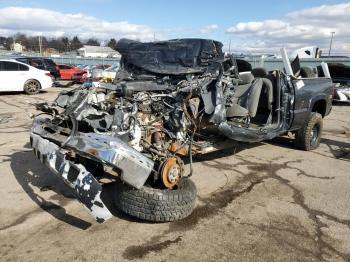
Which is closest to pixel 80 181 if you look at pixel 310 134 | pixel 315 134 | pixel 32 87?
pixel 310 134

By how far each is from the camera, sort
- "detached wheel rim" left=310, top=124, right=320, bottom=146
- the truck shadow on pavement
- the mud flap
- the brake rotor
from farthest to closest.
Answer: "detached wheel rim" left=310, top=124, right=320, bottom=146, the truck shadow on pavement, the brake rotor, the mud flap

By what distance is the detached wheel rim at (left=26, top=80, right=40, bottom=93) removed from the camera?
16812 mm

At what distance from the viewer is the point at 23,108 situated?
1241cm

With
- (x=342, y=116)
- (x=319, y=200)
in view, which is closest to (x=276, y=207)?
(x=319, y=200)

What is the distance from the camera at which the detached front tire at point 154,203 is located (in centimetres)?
404

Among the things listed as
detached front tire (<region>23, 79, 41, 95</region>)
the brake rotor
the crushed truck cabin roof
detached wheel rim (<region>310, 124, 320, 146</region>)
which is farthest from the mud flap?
detached front tire (<region>23, 79, 41, 95</region>)

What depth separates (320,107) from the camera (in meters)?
8.03

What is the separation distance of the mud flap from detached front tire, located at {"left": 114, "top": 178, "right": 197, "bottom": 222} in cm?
50

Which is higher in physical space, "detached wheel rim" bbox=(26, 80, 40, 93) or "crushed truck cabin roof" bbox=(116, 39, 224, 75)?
"crushed truck cabin roof" bbox=(116, 39, 224, 75)

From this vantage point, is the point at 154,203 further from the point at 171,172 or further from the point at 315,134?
the point at 315,134

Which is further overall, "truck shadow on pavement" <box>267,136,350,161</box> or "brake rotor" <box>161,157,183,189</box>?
"truck shadow on pavement" <box>267,136,350,161</box>

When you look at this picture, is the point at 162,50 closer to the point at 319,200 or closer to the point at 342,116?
the point at 319,200

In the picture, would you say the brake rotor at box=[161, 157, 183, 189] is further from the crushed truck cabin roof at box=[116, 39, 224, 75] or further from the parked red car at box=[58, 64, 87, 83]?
the parked red car at box=[58, 64, 87, 83]

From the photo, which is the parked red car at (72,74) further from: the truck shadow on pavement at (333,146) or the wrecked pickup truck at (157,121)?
the wrecked pickup truck at (157,121)
